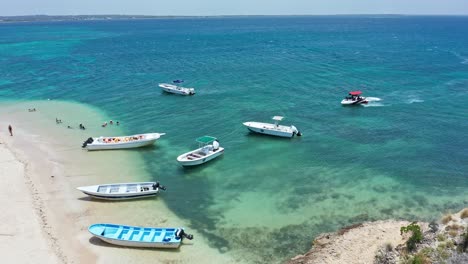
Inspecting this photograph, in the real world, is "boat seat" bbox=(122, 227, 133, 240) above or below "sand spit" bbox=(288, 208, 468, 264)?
below

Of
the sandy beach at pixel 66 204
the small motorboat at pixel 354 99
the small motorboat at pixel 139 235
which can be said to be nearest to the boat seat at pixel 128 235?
the small motorboat at pixel 139 235

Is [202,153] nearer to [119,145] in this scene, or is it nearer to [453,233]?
[119,145]

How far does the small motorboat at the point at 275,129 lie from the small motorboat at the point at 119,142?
13790 mm

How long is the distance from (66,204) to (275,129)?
29.0 meters

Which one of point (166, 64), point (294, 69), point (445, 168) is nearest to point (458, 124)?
point (445, 168)

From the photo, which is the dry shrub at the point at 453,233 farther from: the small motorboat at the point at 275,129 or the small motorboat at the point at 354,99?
the small motorboat at the point at 354,99

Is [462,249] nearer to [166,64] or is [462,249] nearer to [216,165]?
[216,165]

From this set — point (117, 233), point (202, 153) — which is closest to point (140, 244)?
point (117, 233)

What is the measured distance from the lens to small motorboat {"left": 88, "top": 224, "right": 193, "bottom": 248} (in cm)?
3006

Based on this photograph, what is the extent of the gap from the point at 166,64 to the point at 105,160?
67.8m

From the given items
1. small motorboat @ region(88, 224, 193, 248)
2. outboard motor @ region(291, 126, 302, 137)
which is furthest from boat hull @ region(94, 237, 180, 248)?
outboard motor @ region(291, 126, 302, 137)

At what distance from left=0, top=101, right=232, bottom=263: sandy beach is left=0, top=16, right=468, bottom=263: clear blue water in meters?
2.67

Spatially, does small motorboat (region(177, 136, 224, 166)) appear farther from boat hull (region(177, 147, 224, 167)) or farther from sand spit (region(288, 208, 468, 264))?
sand spit (region(288, 208, 468, 264))

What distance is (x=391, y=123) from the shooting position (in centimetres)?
5822
